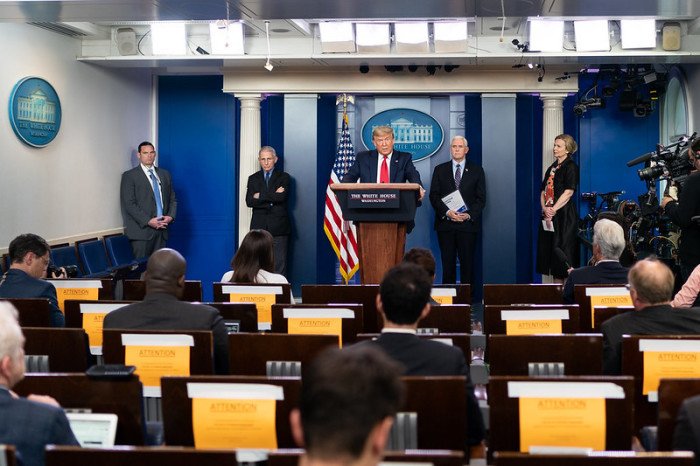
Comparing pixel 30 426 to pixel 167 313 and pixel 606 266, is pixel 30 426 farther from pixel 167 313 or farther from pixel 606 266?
pixel 606 266

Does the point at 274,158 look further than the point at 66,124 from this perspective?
Yes

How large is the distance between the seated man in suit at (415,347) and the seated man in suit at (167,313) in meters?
1.01

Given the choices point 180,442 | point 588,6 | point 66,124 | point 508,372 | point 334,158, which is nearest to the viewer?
point 180,442

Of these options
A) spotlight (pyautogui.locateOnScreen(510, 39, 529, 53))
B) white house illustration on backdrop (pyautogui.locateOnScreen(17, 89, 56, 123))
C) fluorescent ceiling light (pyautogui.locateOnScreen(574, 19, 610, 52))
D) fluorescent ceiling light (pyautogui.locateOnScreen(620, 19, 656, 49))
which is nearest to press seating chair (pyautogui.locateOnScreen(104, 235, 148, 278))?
white house illustration on backdrop (pyautogui.locateOnScreen(17, 89, 56, 123))

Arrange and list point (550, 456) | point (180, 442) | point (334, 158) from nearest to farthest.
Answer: point (550, 456) → point (180, 442) → point (334, 158)

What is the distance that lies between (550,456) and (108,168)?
817cm

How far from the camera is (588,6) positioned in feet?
18.4

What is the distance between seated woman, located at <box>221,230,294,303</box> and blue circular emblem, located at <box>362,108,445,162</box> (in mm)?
5170

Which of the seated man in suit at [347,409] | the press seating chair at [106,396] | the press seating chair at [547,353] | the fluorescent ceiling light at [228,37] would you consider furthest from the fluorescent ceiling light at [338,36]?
the seated man in suit at [347,409]

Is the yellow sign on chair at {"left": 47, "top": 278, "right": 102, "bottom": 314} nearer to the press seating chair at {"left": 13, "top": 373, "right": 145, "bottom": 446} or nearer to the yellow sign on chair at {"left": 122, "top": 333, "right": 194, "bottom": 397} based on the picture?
the yellow sign on chair at {"left": 122, "top": 333, "right": 194, "bottom": 397}

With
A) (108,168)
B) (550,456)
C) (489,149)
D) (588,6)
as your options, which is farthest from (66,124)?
(550,456)

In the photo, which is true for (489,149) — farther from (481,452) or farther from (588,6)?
(481,452)

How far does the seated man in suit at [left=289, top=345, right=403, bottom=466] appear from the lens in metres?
1.28

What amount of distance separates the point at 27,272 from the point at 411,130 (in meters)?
6.11
